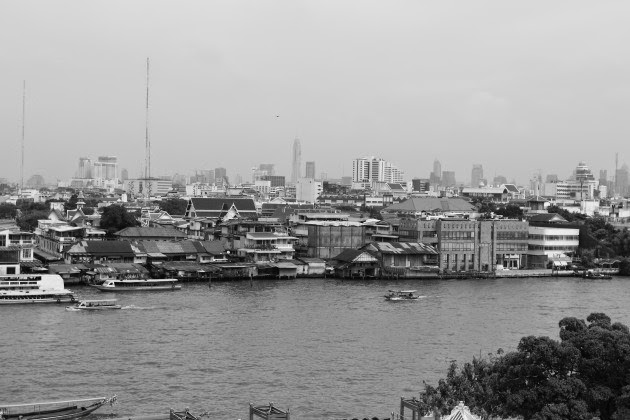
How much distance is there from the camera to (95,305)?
74.4ft

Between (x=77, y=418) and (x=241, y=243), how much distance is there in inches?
859

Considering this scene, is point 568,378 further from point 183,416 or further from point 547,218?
point 547,218

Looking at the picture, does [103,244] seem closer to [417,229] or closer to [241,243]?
[241,243]

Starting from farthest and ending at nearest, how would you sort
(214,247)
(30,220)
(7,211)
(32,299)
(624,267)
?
(7,211), (30,220), (624,267), (214,247), (32,299)

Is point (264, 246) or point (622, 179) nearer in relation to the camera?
point (264, 246)

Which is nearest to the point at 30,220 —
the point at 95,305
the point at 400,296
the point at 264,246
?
the point at 264,246

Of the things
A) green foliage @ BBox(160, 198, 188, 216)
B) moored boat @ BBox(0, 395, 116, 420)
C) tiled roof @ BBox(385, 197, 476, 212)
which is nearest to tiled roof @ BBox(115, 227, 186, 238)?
tiled roof @ BBox(385, 197, 476, 212)

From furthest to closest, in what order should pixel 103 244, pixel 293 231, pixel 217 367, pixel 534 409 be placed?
pixel 293 231 < pixel 103 244 < pixel 217 367 < pixel 534 409

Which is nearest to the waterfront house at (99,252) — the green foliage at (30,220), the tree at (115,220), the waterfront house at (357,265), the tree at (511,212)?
the tree at (115,220)

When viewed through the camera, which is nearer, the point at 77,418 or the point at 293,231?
the point at 77,418

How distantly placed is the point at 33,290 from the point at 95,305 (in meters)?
2.31

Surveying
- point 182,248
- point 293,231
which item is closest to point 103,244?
point 182,248

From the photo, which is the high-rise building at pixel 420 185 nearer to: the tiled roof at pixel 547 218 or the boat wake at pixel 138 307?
the tiled roof at pixel 547 218

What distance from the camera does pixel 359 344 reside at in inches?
731
